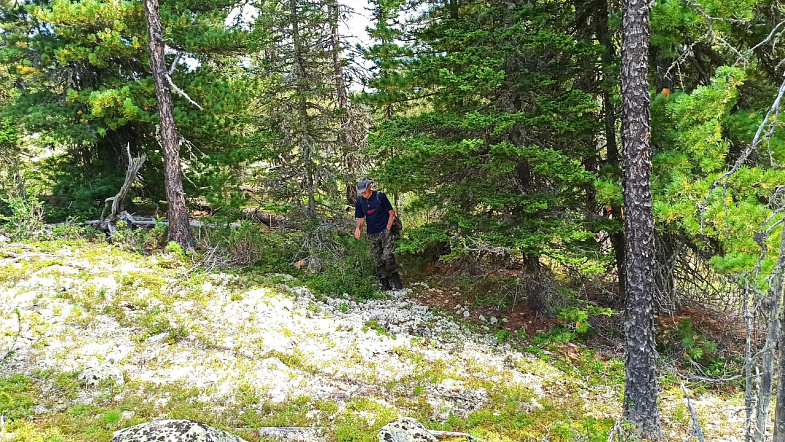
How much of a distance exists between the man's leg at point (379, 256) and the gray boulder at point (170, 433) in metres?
5.62

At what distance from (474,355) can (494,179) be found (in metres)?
3.16

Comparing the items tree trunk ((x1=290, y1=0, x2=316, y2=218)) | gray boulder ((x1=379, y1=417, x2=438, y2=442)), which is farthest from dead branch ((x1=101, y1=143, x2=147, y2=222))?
gray boulder ((x1=379, y1=417, x2=438, y2=442))

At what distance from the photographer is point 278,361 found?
20.3 ft

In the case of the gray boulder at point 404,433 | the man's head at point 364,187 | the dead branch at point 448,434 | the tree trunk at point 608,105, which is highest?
the tree trunk at point 608,105

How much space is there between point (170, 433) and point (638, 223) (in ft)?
16.8

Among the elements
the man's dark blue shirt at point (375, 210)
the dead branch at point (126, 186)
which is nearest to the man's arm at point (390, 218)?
the man's dark blue shirt at point (375, 210)

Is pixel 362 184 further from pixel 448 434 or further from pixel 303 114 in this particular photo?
pixel 448 434

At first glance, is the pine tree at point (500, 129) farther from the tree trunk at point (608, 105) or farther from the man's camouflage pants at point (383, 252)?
the man's camouflage pants at point (383, 252)

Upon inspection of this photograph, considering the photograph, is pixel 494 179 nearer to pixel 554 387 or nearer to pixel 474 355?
pixel 474 355

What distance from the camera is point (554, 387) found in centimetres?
635

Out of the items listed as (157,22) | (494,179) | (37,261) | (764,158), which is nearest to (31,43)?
(157,22)

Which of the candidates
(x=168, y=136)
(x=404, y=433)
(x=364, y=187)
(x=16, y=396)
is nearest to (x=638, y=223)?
(x=404, y=433)

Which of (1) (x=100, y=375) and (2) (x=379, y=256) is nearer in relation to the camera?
(1) (x=100, y=375)

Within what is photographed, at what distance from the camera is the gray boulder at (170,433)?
3537 millimetres
